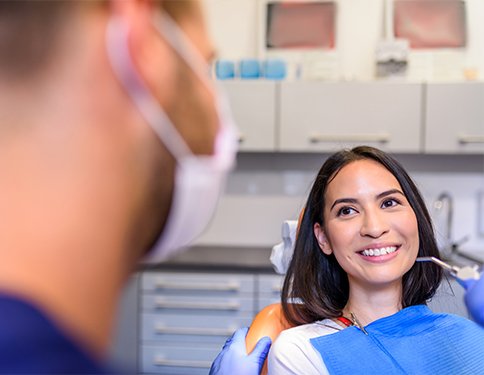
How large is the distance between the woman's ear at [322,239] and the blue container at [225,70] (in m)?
1.81

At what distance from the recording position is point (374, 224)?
1.45 meters

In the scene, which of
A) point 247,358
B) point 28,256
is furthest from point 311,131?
point 28,256

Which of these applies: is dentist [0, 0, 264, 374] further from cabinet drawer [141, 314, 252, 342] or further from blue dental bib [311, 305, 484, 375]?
cabinet drawer [141, 314, 252, 342]

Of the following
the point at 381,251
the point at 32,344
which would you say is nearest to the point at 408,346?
the point at 381,251

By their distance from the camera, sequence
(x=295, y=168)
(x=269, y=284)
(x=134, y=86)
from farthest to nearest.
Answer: (x=295, y=168) → (x=269, y=284) → (x=134, y=86)

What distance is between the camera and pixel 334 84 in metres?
3.07

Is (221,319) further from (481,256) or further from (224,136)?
(224,136)

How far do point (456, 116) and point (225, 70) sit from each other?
1335 millimetres

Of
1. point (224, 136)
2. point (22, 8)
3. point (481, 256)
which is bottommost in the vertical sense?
point (481, 256)

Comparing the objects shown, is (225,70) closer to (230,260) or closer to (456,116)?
(230,260)

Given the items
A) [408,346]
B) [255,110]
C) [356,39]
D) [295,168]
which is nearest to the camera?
[408,346]

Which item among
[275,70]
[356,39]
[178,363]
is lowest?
[178,363]

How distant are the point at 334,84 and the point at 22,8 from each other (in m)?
2.73

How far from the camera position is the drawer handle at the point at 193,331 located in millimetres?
2934
